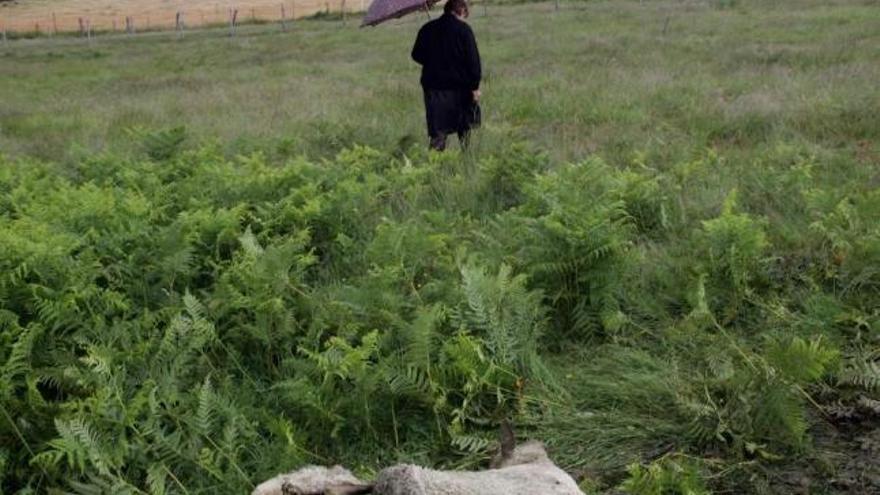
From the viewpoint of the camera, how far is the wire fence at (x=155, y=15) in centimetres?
5969

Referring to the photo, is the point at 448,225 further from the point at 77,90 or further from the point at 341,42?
the point at 341,42

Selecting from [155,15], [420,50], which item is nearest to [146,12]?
[155,15]

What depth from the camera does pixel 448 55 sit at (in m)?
9.55

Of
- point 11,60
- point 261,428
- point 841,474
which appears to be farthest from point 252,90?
point 11,60

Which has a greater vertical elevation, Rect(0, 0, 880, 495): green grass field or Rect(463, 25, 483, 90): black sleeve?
Rect(463, 25, 483, 90): black sleeve

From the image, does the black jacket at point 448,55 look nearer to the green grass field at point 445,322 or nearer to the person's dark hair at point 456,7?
the person's dark hair at point 456,7

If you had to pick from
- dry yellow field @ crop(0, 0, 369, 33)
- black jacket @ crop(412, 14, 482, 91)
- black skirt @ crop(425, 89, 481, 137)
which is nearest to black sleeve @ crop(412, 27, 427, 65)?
black jacket @ crop(412, 14, 482, 91)

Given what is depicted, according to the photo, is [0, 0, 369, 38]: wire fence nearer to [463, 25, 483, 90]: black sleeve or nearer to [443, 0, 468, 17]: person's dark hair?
[443, 0, 468, 17]: person's dark hair

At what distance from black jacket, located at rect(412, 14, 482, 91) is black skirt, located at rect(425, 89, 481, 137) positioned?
0.30ft

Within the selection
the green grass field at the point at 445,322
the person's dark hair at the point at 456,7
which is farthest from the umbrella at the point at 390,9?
the green grass field at the point at 445,322

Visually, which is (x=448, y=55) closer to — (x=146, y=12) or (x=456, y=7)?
(x=456, y=7)

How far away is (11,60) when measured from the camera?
36156 mm

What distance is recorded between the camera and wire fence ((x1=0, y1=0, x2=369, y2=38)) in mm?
59688

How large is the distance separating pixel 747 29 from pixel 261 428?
22696mm
